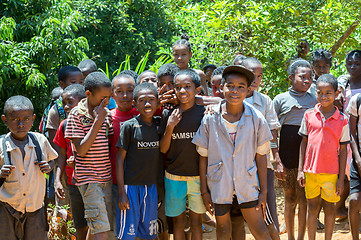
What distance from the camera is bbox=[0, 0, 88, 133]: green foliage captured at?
683 centimetres

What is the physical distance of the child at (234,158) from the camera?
3723 millimetres

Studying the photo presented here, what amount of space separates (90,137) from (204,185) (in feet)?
3.53

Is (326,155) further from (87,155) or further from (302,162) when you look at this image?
Result: (87,155)

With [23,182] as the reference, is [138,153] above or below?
above

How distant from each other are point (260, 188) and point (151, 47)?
34.4 feet

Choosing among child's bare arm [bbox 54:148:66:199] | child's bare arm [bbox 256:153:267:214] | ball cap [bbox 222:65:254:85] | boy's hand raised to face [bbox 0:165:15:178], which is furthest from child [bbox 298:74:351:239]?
boy's hand raised to face [bbox 0:165:15:178]

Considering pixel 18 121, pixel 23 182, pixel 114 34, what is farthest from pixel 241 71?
pixel 114 34

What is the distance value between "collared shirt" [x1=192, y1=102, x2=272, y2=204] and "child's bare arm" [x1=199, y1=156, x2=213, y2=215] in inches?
2.3

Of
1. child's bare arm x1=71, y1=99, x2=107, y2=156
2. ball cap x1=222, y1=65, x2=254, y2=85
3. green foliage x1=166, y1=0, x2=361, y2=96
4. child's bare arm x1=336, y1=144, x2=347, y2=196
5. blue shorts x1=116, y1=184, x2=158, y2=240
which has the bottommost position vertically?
blue shorts x1=116, y1=184, x2=158, y2=240

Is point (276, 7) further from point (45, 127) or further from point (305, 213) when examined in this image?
point (45, 127)

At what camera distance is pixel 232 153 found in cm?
375

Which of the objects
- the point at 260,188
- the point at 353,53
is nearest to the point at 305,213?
the point at 260,188

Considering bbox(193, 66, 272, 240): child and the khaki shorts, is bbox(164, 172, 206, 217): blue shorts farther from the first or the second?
the khaki shorts

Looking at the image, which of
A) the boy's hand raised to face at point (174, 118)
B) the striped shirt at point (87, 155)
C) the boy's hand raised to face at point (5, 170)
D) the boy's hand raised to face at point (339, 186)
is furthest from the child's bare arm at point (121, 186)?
the boy's hand raised to face at point (339, 186)
